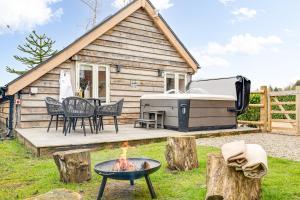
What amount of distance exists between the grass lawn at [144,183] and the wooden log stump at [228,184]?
363 mm

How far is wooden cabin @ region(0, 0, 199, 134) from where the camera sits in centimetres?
837

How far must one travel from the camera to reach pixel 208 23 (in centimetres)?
1244

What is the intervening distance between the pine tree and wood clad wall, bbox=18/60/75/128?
15903 mm

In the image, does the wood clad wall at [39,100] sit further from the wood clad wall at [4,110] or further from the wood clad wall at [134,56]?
the wood clad wall at [4,110]

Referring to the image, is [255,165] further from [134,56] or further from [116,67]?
[134,56]

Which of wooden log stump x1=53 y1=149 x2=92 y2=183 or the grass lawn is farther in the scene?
wooden log stump x1=53 y1=149 x2=92 y2=183

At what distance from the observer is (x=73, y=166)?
3775 millimetres

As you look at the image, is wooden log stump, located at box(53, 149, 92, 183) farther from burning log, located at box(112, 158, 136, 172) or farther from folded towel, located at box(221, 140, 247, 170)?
folded towel, located at box(221, 140, 247, 170)

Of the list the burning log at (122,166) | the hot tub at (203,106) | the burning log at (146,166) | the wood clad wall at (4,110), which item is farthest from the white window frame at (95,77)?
the burning log at (146,166)

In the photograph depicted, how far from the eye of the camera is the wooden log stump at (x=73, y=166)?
12.3 ft

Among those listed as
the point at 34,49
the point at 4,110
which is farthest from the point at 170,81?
the point at 34,49

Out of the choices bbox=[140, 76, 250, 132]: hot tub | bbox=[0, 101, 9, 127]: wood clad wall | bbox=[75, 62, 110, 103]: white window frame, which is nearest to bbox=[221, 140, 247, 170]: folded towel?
bbox=[140, 76, 250, 132]: hot tub

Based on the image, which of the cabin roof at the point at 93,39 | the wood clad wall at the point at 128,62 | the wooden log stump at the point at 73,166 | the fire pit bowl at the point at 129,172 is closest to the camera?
the fire pit bowl at the point at 129,172

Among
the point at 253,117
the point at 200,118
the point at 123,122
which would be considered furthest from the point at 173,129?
the point at 253,117
